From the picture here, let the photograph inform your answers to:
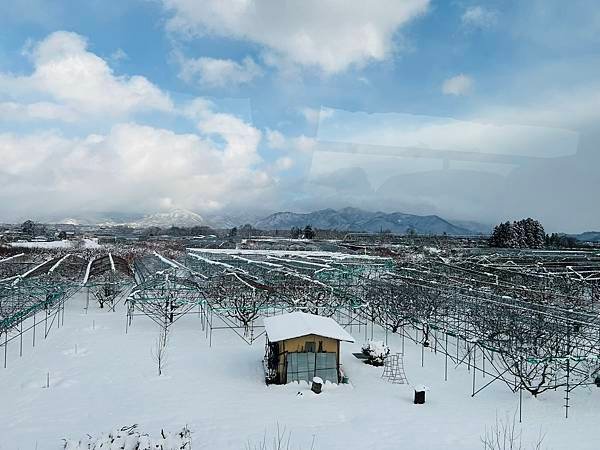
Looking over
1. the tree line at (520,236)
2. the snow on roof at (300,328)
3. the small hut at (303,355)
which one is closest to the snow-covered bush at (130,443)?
the small hut at (303,355)

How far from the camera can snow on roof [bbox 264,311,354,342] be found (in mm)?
10779

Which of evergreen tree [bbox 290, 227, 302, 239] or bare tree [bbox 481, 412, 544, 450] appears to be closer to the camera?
bare tree [bbox 481, 412, 544, 450]

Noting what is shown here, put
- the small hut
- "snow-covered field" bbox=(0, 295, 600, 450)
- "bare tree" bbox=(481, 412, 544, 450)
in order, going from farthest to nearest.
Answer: the small hut
"snow-covered field" bbox=(0, 295, 600, 450)
"bare tree" bbox=(481, 412, 544, 450)

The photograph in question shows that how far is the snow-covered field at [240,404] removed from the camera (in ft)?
24.8

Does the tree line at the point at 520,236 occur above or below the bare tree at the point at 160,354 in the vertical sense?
above

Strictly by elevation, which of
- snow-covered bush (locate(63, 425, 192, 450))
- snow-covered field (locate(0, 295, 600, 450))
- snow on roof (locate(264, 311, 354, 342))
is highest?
snow on roof (locate(264, 311, 354, 342))

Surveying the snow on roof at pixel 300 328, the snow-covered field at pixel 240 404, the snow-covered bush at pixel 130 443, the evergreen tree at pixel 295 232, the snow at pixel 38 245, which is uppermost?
the evergreen tree at pixel 295 232

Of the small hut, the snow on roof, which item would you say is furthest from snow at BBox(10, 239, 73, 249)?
the small hut

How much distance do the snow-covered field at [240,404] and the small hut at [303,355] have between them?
0.38 metres

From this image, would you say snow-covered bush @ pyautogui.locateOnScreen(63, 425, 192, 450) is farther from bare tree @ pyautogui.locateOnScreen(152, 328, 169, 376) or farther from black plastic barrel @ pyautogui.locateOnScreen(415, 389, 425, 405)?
black plastic barrel @ pyautogui.locateOnScreen(415, 389, 425, 405)

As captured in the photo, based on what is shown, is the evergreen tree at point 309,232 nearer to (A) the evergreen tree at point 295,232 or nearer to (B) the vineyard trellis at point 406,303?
(A) the evergreen tree at point 295,232

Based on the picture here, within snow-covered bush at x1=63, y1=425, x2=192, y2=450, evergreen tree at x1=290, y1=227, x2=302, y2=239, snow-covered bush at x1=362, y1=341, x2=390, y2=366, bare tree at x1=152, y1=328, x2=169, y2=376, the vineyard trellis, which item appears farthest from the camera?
evergreen tree at x1=290, y1=227, x2=302, y2=239

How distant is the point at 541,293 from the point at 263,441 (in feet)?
45.8

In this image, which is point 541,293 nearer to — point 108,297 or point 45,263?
point 108,297
